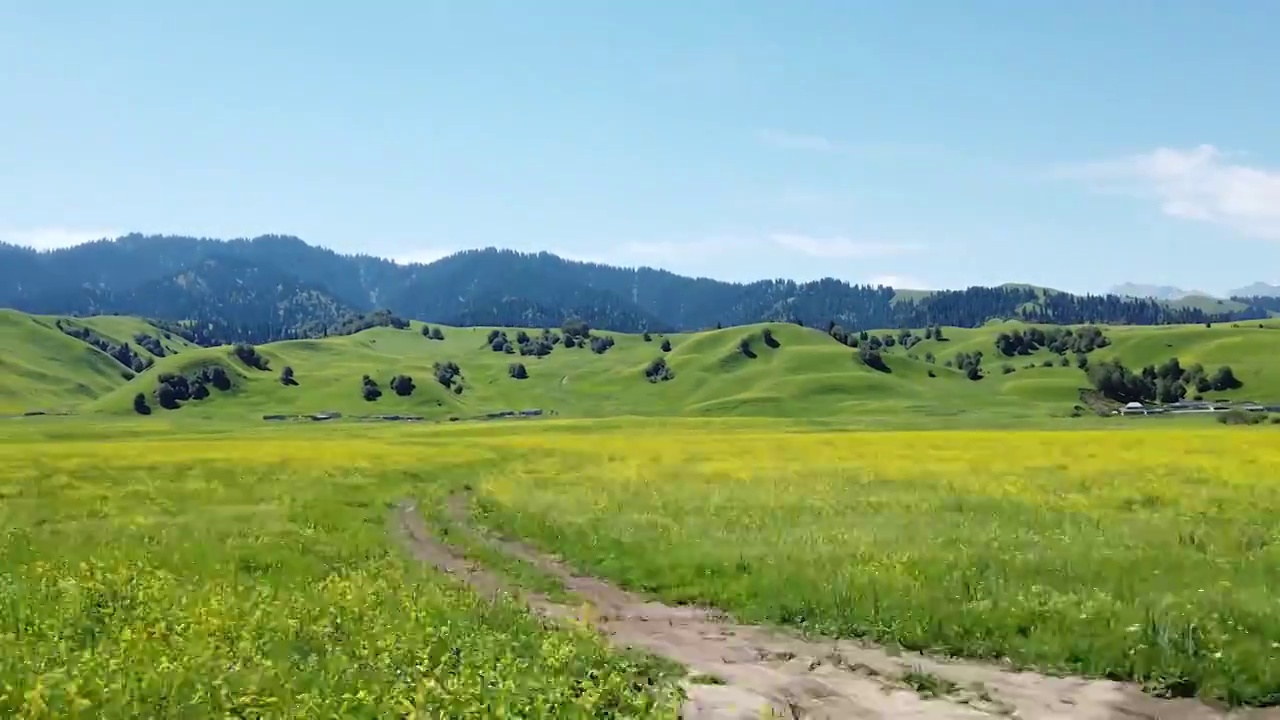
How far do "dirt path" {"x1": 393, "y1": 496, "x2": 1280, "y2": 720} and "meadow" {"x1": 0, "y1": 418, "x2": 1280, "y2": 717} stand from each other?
94cm

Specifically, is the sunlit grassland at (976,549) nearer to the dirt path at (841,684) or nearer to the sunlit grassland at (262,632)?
the dirt path at (841,684)

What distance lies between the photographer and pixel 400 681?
48.8 ft

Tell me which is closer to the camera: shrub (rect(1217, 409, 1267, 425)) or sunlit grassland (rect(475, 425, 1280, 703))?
sunlit grassland (rect(475, 425, 1280, 703))

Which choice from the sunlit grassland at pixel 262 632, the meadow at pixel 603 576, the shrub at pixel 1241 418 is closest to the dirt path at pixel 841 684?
the meadow at pixel 603 576

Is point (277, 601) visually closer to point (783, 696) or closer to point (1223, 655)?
point (783, 696)

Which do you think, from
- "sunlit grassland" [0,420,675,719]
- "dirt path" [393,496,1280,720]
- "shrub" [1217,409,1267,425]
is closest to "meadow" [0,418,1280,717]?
"sunlit grassland" [0,420,675,719]

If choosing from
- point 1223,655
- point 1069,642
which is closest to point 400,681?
point 1069,642

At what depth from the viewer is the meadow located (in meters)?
15.1

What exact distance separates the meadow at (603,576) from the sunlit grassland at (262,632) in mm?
74

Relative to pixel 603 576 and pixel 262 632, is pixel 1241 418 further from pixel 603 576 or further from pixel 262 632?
pixel 262 632

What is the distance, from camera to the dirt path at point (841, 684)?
1577cm

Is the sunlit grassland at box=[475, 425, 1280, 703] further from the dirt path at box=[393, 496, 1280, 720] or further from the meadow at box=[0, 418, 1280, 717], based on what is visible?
the dirt path at box=[393, 496, 1280, 720]

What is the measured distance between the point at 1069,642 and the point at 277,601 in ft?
53.7

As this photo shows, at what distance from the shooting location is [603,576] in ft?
95.1
